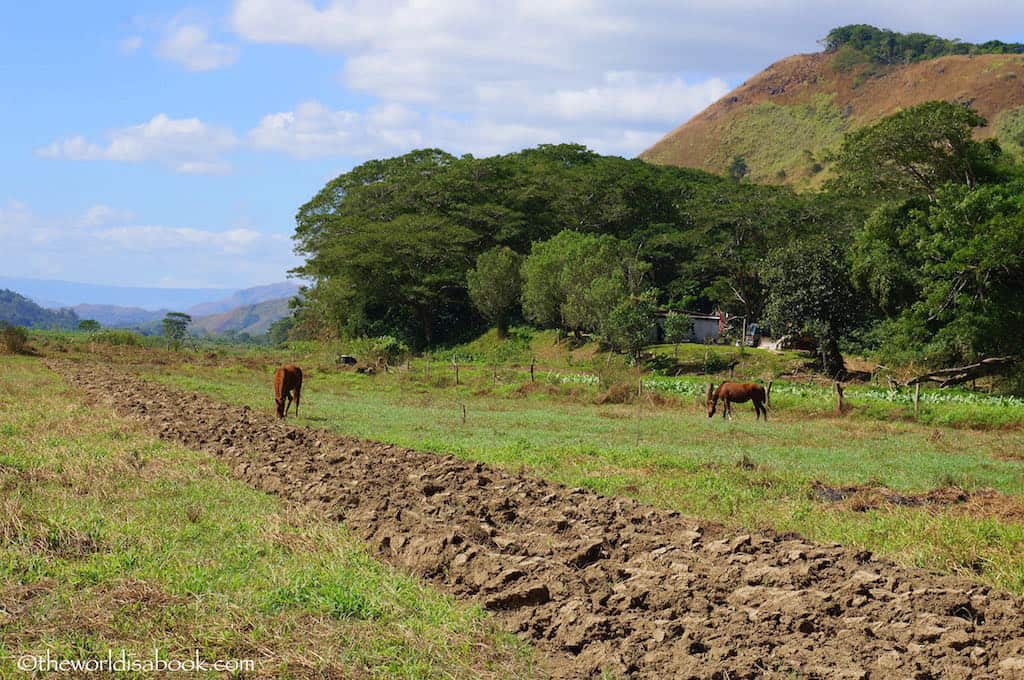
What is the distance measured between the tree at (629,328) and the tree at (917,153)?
12987mm

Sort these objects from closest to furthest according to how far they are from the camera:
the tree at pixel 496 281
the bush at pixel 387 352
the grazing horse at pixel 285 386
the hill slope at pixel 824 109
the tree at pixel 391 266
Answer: the grazing horse at pixel 285 386, the bush at pixel 387 352, the tree at pixel 496 281, the tree at pixel 391 266, the hill slope at pixel 824 109

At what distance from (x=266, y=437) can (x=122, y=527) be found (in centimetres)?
693

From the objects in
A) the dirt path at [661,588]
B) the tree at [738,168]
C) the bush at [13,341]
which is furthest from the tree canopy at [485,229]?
the tree at [738,168]

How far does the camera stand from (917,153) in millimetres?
38156

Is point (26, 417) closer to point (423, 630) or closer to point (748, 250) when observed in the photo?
point (423, 630)

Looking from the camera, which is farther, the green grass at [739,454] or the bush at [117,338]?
the bush at [117,338]

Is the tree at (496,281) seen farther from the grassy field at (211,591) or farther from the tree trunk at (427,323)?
the grassy field at (211,591)

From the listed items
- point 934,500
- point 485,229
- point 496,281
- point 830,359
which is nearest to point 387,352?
point 496,281

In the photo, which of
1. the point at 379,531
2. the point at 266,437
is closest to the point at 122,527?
the point at 379,531

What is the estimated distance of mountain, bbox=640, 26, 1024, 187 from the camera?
139875 mm

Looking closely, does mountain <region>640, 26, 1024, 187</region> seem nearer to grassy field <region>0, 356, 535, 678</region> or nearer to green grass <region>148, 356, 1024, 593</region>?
green grass <region>148, 356, 1024, 593</region>

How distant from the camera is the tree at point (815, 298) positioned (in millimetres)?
38312

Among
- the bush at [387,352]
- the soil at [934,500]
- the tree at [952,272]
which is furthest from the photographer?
the bush at [387,352]

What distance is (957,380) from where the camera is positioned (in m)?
34.4
